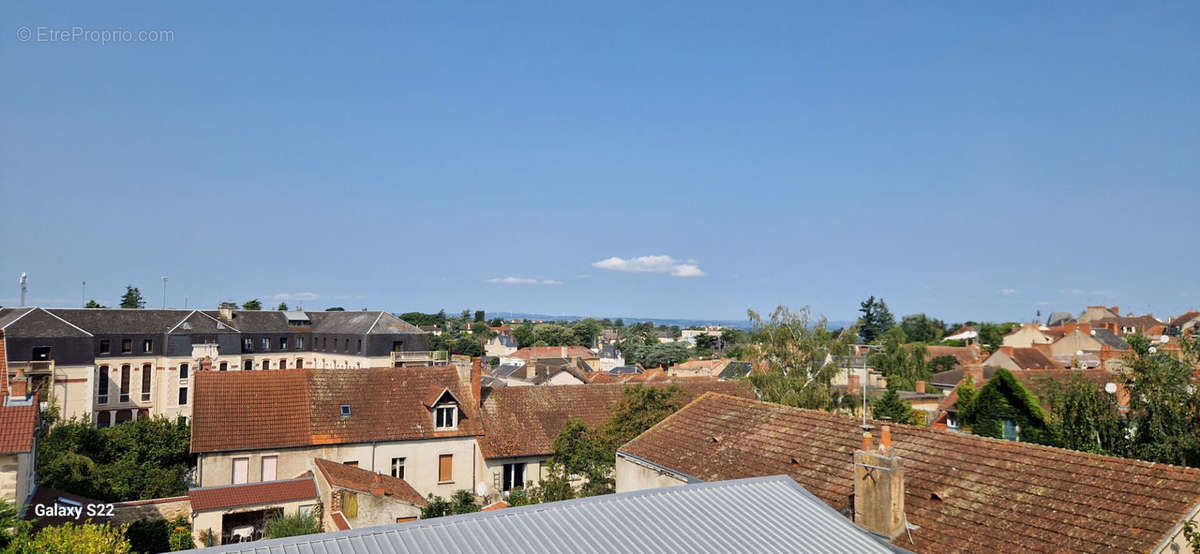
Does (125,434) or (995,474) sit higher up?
(995,474)

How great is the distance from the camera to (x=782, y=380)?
38.5m

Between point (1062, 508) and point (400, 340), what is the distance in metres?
65.4

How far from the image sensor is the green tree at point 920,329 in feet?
474

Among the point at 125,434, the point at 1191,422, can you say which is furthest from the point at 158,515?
the point at 1191,422

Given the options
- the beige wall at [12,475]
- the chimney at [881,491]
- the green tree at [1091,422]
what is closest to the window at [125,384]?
the beige wall at [12,475]

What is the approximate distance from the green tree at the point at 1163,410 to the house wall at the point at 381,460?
24.9m

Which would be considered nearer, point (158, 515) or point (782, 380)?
point (158, 515)

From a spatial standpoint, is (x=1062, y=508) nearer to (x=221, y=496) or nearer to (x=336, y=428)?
(x=221, y=496)

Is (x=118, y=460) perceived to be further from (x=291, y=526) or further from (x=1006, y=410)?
(x=1006, y=410)

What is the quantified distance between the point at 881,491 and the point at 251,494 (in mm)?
21971

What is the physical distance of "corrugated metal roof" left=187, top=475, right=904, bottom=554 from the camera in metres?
9.62

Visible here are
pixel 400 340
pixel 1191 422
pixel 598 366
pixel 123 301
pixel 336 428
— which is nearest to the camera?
pixel 1191 422

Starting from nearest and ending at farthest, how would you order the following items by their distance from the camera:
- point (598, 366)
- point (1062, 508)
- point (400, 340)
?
1. point (1062, 508)
2. point (400, 340)
3. point (598, 366)

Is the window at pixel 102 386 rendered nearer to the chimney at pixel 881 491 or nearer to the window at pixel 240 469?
the window at pixel 240 469
